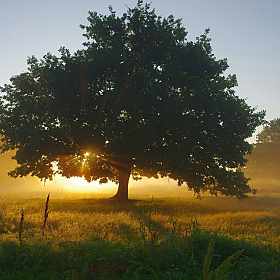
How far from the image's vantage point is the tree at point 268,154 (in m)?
74.4

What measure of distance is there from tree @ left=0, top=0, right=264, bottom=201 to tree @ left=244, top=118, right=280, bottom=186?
54460 mm

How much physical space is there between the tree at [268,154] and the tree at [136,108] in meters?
54.5

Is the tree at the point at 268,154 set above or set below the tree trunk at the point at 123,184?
above

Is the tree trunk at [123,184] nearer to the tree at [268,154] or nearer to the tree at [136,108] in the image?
the tree at [136,108]

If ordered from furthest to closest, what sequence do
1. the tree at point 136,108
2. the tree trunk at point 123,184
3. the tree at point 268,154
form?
the tree at point 268,154 < the tree trunk at point 123,184 < the tree at point 136,108

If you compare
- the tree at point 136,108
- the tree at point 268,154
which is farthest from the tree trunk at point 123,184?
the tree at point 268,154

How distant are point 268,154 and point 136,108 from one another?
62722 mm

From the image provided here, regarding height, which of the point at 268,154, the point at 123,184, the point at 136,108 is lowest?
the point at 123,184

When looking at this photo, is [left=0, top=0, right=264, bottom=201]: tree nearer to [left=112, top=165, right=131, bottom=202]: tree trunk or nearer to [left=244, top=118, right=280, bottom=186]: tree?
[left=112, top=165, right=131, bottom=202]: tree trunk

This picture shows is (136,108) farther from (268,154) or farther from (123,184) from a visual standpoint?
(268,154)

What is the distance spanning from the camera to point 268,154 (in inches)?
2948

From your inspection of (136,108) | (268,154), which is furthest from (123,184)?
(268,154)

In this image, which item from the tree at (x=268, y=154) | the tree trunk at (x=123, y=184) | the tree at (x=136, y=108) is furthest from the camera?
the tree at (x=268, y=154)

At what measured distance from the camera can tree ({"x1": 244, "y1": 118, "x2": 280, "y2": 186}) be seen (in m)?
74.4
